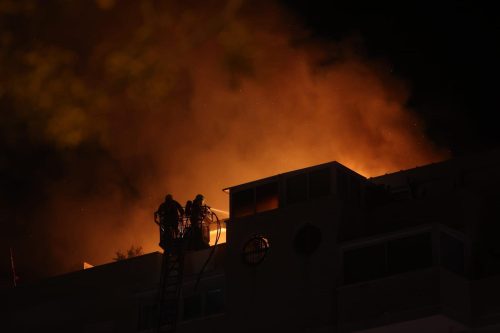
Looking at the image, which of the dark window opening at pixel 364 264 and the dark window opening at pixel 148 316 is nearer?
the dark window opening at pixel 364 264

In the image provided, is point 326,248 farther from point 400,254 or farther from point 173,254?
point 173,254

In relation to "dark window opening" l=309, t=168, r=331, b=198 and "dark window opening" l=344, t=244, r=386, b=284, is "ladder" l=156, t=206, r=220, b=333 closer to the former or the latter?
"dark window opening" l=309, t=168, r=331, b=198

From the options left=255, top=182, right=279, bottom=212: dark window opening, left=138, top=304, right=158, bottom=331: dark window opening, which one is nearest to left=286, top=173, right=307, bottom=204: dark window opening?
left=255, top=182, right=279, bottom=212: dark window opening

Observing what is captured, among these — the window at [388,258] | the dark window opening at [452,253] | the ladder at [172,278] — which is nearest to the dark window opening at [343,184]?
the window at [388,258]

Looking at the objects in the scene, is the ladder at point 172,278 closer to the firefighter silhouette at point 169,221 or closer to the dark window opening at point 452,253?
the firefighter silhouette at point 169,221

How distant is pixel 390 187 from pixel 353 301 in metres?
6.50

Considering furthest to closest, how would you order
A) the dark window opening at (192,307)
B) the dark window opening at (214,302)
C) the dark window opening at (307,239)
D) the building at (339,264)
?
the dark window opening at (192,307) < the dark window opening at (214,302) < the dark window opening at (307,239) < the building at (339,264)

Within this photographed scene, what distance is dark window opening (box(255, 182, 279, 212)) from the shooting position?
3866 cm

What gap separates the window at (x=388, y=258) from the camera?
33.6 m

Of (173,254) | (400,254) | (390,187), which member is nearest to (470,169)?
(390,187)

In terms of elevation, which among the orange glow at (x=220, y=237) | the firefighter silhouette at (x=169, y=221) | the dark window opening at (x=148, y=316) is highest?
the orange glow at (x=220, y=237)

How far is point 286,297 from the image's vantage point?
36500mm

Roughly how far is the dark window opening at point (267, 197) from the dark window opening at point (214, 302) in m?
3.10

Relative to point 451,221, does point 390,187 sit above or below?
above
